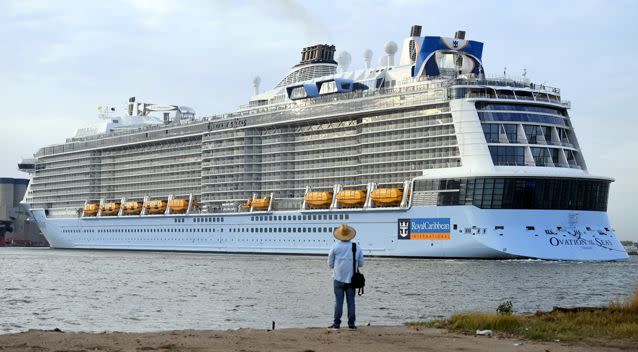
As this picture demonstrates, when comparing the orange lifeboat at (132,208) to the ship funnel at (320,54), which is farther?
the orange lifeboat at (132,208)

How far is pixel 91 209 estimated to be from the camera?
112 meters

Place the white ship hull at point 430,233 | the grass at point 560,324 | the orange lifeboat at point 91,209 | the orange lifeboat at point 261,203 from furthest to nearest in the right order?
the orange lifeboat at point 91,209, the orange lifeboat at point 261,203, the white ship hull at point 430,233, the grass at point 560,324

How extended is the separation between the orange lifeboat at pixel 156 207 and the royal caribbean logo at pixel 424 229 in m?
38.2

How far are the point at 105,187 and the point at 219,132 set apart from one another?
23.9m

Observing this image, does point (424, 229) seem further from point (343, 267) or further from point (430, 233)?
point (343, 267)

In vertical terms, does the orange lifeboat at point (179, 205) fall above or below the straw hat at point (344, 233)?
above

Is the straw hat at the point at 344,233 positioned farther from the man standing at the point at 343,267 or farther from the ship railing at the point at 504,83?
the ship railing at the point at 504,83

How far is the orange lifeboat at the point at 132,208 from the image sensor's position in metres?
105

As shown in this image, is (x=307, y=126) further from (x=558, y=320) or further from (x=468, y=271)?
(x=558, y=320)

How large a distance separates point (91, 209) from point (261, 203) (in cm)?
3374

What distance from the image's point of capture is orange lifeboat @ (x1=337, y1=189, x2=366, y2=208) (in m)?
74.9

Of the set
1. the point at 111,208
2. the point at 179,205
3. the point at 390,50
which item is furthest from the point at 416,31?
the point at 111,208

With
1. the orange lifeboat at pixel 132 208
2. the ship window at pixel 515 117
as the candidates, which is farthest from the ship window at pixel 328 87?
the orange lifeboat at pixel 132 208

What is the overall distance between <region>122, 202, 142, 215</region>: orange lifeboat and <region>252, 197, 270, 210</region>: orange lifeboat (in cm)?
2220
